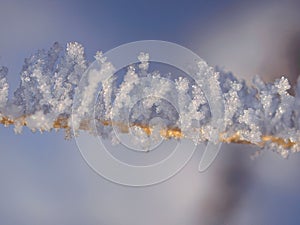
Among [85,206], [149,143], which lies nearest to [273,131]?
[149,143]

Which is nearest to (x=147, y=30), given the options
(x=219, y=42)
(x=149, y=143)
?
(x=219, y=42)

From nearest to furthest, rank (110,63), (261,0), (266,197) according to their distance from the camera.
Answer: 1. (110,63)
2. (266,197)
3. (261,0)

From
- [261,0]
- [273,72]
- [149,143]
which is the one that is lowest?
[149,143]

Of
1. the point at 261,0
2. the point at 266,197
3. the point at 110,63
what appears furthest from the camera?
the point at 261,0

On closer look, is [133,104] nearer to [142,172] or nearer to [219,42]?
[142,172]

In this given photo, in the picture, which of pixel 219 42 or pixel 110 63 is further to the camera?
pixel 219 42

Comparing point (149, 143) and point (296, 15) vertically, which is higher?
point (296, 15)

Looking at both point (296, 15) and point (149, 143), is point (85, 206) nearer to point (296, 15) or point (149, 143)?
point (149, 143)
